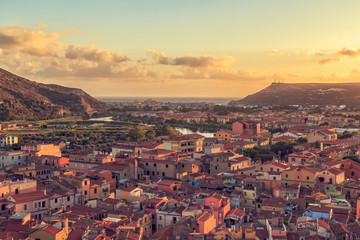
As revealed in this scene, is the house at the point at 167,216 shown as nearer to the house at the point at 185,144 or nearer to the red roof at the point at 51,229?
the red roof at the point at 51,229

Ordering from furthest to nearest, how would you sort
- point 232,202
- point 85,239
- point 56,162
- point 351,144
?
point 351,144, point 56,162, point 232,202, point 85,239

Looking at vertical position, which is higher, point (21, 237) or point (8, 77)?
point (8, 77)

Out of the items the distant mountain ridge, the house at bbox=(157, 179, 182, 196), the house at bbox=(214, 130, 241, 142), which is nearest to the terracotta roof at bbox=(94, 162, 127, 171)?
the house at bbox=(157, 179, 182, 196)

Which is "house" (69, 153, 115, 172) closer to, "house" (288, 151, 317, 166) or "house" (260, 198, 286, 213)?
"house" (288, 151, 317, 166)

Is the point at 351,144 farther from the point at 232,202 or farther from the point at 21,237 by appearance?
the point at 21,237

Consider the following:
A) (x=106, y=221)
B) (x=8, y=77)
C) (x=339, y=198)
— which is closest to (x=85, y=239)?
(x=106, y=221)

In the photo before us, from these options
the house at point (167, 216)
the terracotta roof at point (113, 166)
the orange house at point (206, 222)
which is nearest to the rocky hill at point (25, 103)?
the terracotta roof at point (113, 166)
